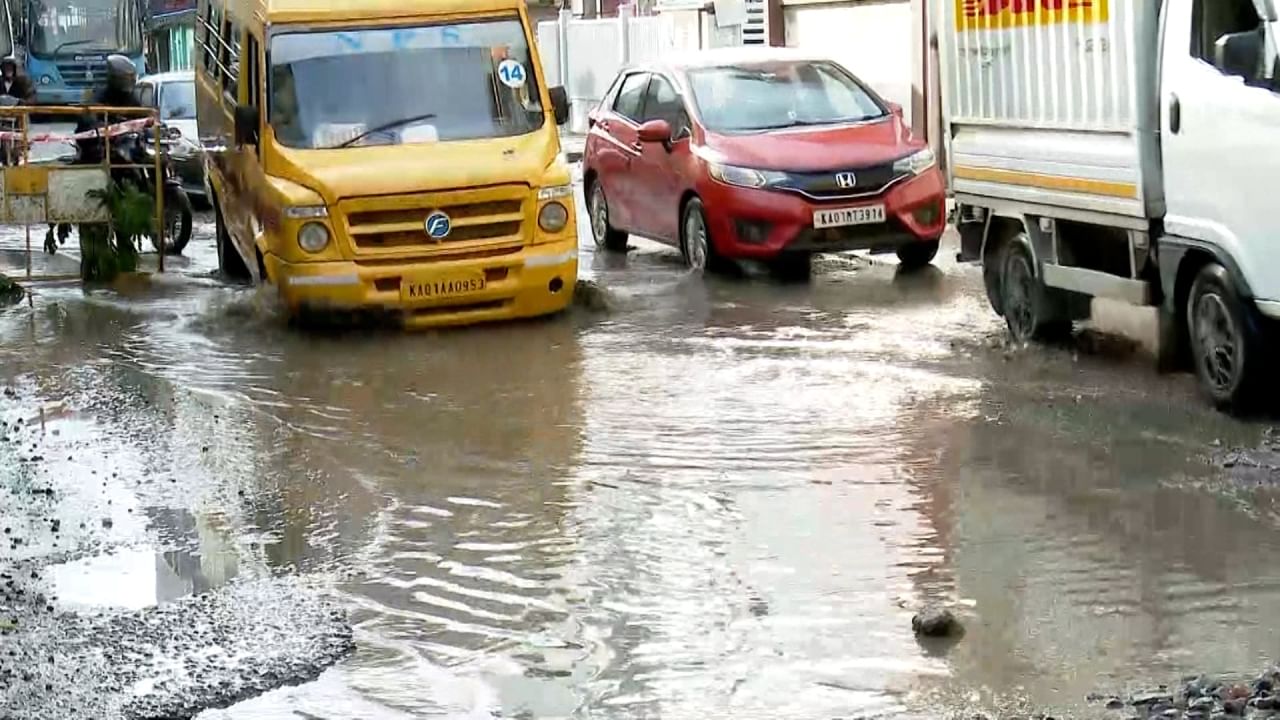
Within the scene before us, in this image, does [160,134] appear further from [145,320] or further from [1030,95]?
[1030,95]

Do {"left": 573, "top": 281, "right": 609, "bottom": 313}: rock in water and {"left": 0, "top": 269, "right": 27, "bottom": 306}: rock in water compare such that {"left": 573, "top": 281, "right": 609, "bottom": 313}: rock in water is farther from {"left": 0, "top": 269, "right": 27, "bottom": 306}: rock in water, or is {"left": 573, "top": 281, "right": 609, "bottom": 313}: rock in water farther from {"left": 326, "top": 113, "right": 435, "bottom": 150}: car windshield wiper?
{"left": 0, "top": 269, "right": 27, "bottom": 306}: rock in water

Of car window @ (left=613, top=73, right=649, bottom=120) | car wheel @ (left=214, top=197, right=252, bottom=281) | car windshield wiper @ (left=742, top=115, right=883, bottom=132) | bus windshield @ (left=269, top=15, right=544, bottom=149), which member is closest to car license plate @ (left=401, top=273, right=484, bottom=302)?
bus windshield @ (left=269, top=15, right=544, bottom=149)

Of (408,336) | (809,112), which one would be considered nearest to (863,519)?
(408,336)

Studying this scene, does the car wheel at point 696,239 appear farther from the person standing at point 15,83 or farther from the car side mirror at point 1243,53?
the person standing at point 15,83

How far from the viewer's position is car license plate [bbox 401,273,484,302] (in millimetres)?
13445

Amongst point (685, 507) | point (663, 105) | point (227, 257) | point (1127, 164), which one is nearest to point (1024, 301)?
point (1127, 164)

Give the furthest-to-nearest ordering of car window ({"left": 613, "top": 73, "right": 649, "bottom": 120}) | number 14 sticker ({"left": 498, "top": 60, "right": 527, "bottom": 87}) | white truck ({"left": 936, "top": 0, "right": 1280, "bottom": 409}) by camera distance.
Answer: car window ({"left": 613, "top": 73, "right": 649, "bottom": 120}), number 14 sticker ({"left": 498, "top": 60, "right": 527, "bottom": 87}), white truck ({"left": 936, "top": 0, "right": 1280, "bottom": 409})

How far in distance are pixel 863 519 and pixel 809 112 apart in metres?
8.71

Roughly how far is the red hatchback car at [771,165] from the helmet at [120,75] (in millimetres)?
4855

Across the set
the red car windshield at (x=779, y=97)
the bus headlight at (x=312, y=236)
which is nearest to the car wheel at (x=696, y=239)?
the red car windshield at (x=779, y=97)

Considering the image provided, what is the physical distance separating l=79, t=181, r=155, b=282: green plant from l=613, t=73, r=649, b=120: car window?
399cm

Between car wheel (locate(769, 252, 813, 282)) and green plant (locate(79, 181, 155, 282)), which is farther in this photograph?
green plant (locate(79, 181, 155, 282))

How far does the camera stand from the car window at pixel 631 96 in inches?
695

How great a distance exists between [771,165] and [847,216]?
0.67m
